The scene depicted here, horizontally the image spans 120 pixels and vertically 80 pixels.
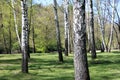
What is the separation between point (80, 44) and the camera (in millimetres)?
11297

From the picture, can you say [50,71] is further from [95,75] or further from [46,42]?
[46,42]

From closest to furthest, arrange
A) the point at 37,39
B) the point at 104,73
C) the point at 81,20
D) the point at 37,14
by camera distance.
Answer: the point at 81,20
the point at 104,73
the point at 37,14
the point at 37,39

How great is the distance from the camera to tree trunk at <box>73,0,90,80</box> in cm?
1121

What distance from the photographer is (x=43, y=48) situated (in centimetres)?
6425

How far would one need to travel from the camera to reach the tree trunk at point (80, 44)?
1121 cm

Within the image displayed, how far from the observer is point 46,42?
64.7 m

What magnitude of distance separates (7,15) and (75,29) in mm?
43228

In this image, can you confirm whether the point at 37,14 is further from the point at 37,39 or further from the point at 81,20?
the point at 81,20

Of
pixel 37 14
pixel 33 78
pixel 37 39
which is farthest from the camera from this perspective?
pixel 37 39

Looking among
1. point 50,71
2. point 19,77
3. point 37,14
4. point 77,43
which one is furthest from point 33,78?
point 37,14

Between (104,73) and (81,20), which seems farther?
(104,73)

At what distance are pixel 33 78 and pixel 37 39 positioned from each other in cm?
4765

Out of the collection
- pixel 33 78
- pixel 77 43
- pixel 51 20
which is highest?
pixel 51 20

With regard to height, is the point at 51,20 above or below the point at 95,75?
above
